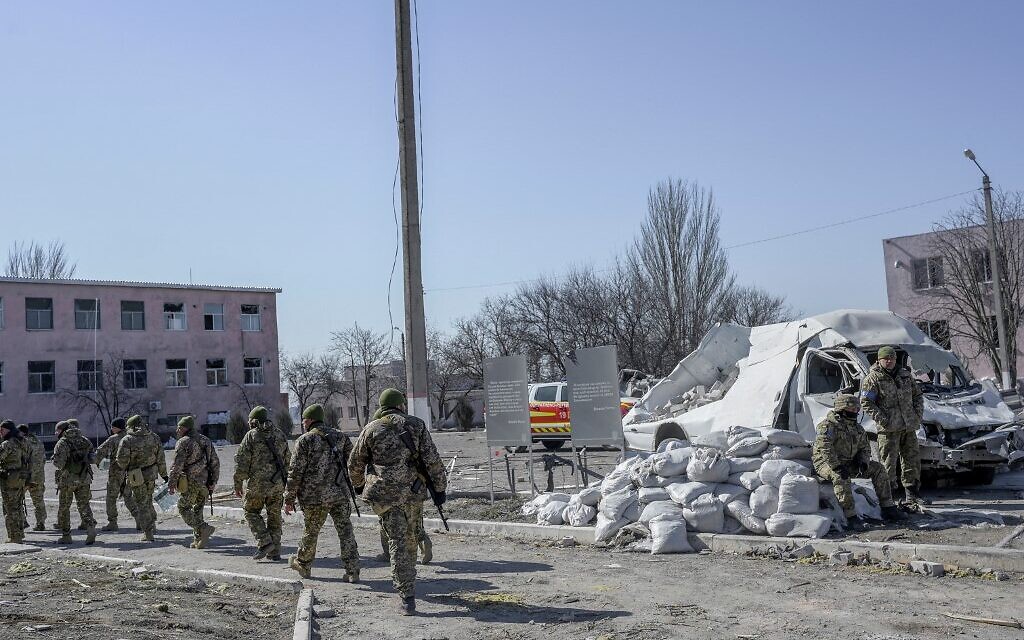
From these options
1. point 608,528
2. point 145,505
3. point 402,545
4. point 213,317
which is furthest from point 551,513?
point 213,317

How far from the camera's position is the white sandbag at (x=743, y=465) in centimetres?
1136

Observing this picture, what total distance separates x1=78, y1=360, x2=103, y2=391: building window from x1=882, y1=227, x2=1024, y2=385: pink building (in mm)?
36888

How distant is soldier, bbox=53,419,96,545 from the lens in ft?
48.1

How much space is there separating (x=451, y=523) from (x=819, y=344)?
596cm

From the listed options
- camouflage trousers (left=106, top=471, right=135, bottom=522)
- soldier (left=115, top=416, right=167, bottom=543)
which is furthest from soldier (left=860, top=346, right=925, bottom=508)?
camouflage trousers (left=106, top=471, right=135, bottom=522)

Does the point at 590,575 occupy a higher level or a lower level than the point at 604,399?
lower

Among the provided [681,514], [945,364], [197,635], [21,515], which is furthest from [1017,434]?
[21,515]

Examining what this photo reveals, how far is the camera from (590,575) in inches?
371

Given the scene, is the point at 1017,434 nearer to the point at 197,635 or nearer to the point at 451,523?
the point at 451,523

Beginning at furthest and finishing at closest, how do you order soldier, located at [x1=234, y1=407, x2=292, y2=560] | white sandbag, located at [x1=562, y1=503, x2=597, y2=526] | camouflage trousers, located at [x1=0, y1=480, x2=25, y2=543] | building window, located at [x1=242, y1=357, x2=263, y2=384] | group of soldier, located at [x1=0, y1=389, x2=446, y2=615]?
building window, located at [x1=242, y1=357, x2=263, y2=384] → camouflage trousers, located at [x1=0, y1=480, x2=25, y2=543] → white sandbag, located at [x1=562, y1=503, x2=597, y2=526] → soldier, located at [x1=234, y1=407, x2=292, y2=560] → group of soldier, located at [x1=0, y1=389, x2=446, y2=615]

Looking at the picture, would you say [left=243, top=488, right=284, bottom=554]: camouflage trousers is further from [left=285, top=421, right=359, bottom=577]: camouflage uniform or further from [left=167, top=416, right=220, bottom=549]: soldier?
[left=167, top=416, right=220, bottom=549]: soldier

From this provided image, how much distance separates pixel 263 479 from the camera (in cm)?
1132

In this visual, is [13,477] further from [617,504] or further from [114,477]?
[617,504]

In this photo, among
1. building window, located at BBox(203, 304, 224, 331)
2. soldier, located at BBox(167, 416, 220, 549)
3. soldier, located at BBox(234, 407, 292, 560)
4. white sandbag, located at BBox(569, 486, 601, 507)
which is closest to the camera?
soldier, located at BBox(234, 407, 292, 560)
